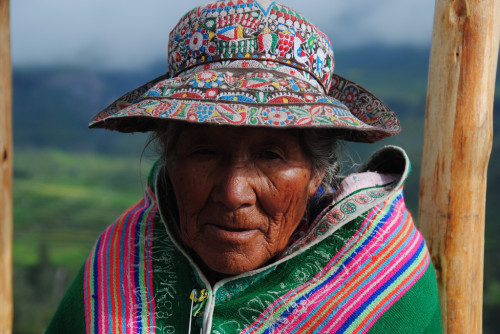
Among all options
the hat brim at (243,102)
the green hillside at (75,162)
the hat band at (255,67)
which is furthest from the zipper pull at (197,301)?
the green hillside at (75,162)

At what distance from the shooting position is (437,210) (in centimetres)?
211

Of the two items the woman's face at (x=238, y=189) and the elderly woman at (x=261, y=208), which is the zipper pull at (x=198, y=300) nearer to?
the elderly woman at (x=261, y=208)

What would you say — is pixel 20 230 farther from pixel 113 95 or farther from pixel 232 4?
pixel 232 4

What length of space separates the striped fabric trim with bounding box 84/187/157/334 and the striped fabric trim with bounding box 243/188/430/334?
417 millimetres

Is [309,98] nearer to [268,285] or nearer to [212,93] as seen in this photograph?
[212,93]

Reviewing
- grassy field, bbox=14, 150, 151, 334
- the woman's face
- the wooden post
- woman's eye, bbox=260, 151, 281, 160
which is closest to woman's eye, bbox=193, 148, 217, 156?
the woman's face

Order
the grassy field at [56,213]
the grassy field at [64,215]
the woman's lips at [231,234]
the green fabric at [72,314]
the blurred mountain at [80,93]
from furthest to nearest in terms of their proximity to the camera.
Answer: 1. the blurred mountain at [80,93]
2. the grassy field at [56,213]
3. the grassy field at [64,215]
4. the green fabric at [72,314]
5. the woman's lips at [231,234]

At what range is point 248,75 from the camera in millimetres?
1499

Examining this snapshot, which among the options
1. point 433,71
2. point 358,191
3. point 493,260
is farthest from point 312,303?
point 493,260

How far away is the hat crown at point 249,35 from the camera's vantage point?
5.12ft

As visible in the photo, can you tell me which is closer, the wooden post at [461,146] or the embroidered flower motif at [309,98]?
the embroidered flower motif at [309,98]

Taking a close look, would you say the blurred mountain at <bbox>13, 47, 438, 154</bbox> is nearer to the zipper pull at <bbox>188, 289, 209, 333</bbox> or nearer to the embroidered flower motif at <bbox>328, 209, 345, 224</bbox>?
the embroidered flower motif at <bbox>328, 209, 345, 224</bbox>

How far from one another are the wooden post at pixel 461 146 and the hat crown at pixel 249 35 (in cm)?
74

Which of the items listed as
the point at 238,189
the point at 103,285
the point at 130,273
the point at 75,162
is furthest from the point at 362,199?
the point at 75,162
